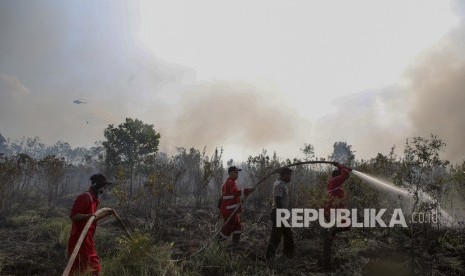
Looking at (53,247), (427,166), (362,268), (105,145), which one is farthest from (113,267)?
(105,145)

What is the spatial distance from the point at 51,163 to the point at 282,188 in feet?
43.3

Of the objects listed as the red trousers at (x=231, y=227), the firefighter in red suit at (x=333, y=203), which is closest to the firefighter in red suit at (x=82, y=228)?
the red trousers at (x=231, y=227)

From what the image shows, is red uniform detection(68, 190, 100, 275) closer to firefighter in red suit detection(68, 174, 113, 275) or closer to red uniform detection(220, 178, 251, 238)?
firefighter in red suit detection(68, 174, 113, 275)

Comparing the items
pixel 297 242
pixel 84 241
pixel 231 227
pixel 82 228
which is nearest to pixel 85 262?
pixel 84 241

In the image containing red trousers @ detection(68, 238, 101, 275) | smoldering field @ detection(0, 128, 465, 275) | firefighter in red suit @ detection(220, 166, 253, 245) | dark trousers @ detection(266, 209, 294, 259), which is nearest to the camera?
red trousers @ detection(68, 238, 101, 275)

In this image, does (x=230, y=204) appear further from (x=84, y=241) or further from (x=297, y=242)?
(x=84, y=241)

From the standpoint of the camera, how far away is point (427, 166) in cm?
711

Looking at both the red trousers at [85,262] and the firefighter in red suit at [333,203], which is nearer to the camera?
the red trousers at [85,262]

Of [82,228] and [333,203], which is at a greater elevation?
[333,203]

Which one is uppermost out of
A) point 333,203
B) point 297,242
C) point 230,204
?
point 333,203

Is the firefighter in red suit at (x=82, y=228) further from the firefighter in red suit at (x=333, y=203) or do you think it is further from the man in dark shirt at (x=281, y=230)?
the firefighter in red suit at (x=333, y=203)

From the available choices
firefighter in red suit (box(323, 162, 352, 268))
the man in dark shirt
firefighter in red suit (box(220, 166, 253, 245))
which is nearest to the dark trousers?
the man in dark shirt

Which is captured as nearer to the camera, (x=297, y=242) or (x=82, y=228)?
(x=82, y=228)

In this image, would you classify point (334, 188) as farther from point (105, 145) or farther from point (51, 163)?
point (105, 145)
